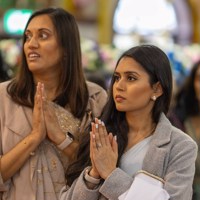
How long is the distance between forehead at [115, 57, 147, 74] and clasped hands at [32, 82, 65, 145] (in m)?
0.42

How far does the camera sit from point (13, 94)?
10.1 feet

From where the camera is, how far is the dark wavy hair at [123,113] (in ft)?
8.97

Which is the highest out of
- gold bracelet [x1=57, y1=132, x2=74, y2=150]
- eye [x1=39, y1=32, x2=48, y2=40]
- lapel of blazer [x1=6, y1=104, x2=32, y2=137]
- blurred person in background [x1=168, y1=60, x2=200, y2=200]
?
eye [x1=39, y1=32, x2=48, y2=40]

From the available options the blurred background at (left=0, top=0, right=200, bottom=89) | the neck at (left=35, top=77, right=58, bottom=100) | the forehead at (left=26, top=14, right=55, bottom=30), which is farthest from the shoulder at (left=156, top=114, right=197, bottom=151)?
the blurred background at (left=0, top=0, right=200, bottom=89)

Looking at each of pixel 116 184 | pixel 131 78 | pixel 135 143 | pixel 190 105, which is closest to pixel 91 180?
pixel 116 184

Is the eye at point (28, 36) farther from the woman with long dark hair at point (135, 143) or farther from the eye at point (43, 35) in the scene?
Answer: the woman with long dark hair at point (135, 143)

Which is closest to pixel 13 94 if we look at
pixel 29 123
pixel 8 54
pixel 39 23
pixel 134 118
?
pixel 29 123

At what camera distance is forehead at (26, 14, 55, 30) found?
3069mm

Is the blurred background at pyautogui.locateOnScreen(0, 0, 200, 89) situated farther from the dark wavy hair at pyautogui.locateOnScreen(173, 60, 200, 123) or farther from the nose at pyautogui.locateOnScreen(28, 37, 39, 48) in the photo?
the nose at pyautogui.locateOnScreen(28, 37, 39, 48)

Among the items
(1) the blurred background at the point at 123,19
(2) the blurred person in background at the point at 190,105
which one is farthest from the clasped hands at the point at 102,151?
(1) the blurred background at the point at 123,19

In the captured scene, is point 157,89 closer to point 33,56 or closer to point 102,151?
point 102,151

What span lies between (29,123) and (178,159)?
0.83m

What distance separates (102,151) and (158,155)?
248 millimetres

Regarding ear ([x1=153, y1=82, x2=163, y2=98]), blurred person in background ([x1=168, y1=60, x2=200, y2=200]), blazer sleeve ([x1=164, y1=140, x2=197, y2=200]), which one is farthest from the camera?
blurred person in background ([x1=168, y1=60, x2=200, y2=200])
